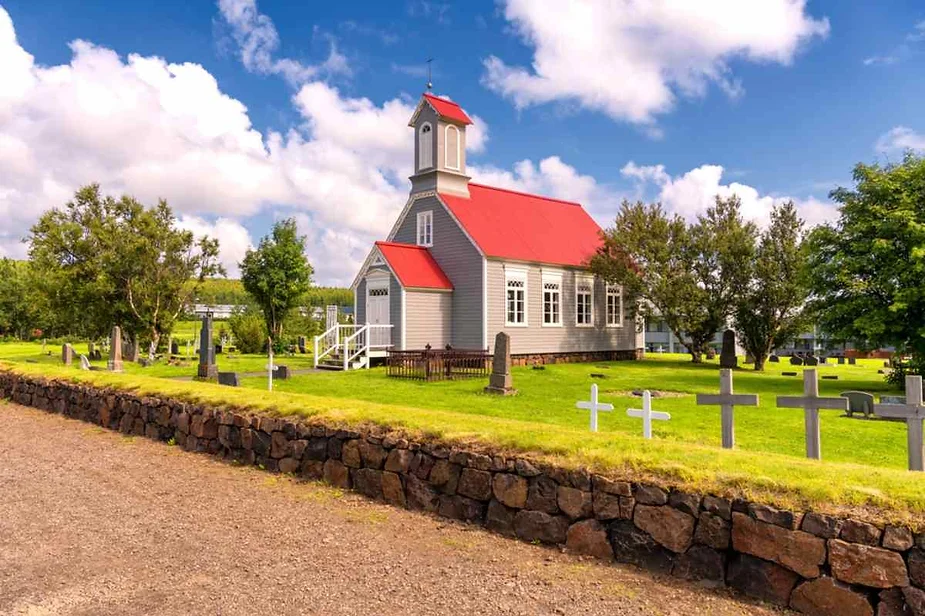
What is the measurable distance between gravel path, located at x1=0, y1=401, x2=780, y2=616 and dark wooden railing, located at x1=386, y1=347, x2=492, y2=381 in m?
11.6

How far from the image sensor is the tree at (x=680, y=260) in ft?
102

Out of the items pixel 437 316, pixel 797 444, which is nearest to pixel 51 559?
pixel 797 444

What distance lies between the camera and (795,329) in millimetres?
30922

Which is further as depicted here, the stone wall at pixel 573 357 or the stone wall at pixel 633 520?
the stone wall at pixel 573 357

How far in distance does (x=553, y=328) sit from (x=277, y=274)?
2156 cm

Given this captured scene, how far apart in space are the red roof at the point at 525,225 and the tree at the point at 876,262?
37.1ft

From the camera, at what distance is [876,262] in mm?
21641

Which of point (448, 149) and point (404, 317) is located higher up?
point (448, 149)

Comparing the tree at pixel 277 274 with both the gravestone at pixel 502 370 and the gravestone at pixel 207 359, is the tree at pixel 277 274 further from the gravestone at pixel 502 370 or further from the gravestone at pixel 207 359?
the gravestone at pixel 502 370

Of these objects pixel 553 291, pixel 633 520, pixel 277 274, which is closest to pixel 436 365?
pixel 553 291

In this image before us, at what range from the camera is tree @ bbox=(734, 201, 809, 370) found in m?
30.6

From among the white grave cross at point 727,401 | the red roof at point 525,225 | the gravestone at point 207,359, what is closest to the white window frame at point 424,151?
the red roof at point 525,225

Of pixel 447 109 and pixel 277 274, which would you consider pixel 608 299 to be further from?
pixel 277 274

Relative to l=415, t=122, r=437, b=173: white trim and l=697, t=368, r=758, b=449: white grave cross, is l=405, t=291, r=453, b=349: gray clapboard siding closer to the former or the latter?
l=415, t=122, r=437, b=173: white trim
